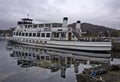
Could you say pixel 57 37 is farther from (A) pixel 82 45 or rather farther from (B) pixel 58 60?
(B) pixel 58 60

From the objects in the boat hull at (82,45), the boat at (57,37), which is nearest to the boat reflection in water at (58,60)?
the boat hull at (82,45)

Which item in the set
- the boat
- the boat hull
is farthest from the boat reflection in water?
the boat

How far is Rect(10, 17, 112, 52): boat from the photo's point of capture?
38531mm

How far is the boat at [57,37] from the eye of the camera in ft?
126

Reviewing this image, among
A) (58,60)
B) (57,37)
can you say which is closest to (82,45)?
(57,37)

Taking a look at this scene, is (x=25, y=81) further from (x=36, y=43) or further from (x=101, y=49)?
(x=36, y=43)

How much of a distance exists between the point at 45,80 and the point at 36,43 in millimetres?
34852

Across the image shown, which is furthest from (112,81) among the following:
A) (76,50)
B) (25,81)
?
(76,50)

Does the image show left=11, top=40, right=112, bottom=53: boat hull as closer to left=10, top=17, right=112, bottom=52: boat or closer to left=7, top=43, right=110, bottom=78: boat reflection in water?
left=10, top=17, right=112, bottom=52: boat

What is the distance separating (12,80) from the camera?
53.0 ft

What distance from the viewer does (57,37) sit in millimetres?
47188

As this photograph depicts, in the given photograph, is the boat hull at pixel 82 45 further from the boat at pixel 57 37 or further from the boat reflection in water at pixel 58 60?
the boat reflection in water at pixel 58 60

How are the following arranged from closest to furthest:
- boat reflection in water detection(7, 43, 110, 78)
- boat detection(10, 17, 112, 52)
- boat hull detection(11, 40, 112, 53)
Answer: boat reflection in water detection(7, 43, 110, 78) → boat hull detection(11, 40, 112, 53) → boat detection(10, 17, 112, 52)

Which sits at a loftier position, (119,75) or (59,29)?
(59,29)
